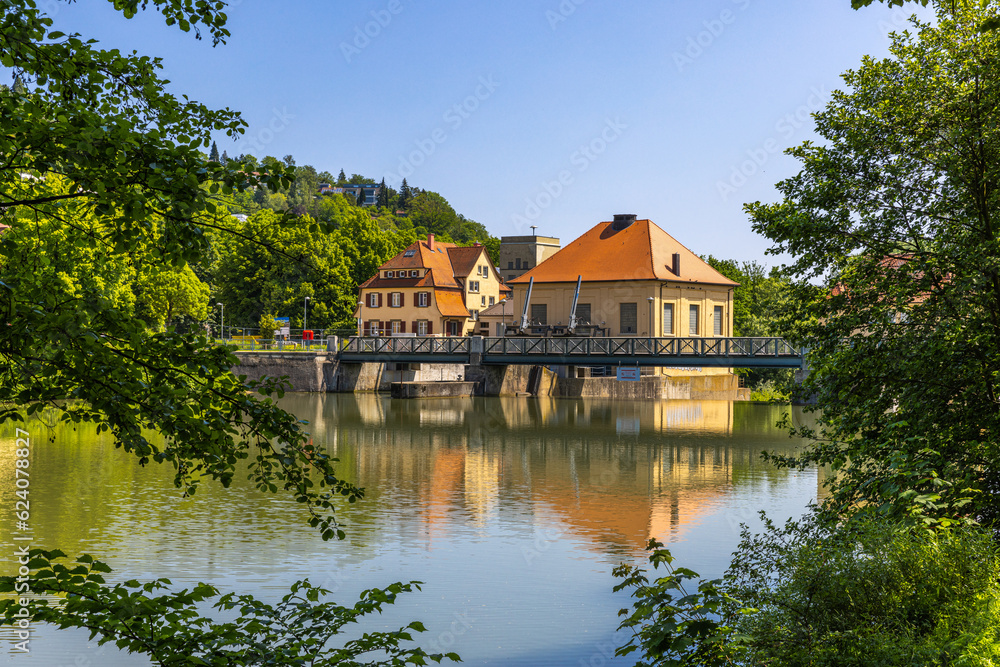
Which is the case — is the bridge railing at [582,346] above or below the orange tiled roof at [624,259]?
below

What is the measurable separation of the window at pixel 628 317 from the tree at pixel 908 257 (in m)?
44.9

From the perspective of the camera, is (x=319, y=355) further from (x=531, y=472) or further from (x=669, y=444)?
(x=531, y=472)

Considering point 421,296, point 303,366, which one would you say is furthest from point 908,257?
point 421,296

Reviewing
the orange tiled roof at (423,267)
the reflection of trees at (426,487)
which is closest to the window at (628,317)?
the reflection of trees at (426,487)

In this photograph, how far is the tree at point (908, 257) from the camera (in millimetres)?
9195

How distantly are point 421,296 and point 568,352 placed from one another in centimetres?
2603

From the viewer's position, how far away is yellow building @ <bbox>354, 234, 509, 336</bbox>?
7256cm

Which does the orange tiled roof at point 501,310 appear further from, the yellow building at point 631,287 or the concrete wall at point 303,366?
the concrete wall at point 303,366

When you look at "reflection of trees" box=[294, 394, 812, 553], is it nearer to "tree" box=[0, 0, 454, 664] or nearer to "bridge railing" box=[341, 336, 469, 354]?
"bridge railing" box=[341, 336, 469, 354]

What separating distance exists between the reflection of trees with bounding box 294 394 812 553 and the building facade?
43.7 meters

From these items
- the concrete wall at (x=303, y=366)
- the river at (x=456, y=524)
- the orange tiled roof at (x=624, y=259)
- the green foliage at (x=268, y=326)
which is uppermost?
the orange tiled roof at (x=624, y=259)

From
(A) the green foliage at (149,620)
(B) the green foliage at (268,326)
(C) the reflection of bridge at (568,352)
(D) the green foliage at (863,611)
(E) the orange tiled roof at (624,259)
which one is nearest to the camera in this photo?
(A) the green foliage at (149,620)

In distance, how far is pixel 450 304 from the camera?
243 ft

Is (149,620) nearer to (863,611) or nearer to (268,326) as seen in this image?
(863,611)
